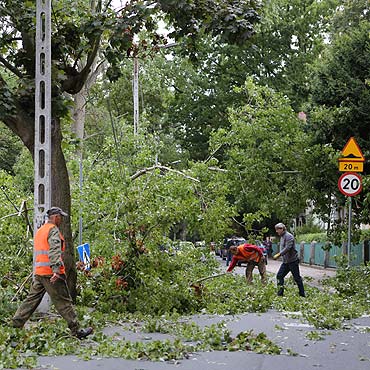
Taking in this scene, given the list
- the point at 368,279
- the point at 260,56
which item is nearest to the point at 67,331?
the point at 368,279

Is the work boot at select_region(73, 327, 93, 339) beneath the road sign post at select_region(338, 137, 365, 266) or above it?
beneath

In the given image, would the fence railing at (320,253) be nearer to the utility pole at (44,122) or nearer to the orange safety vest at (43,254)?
the utility pole at (44,122)

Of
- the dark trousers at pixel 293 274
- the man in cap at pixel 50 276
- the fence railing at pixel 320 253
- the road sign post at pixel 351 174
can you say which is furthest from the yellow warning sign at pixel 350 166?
the fence railing at pixel 320 253

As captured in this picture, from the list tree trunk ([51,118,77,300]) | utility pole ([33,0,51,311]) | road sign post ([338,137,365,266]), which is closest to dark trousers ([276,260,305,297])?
road sign post ([338,137,365,266])

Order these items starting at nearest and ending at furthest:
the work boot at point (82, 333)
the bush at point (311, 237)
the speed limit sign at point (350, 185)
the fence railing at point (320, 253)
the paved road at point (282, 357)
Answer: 1. the paved road at point (282, 357)
2. the work boot at point (82, 333)
3. the speed limit sign at point (350, 185)
4. the fence railing at point (320, 253)
5. the bush at point (311, 237)

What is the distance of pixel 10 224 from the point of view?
56.4 ft

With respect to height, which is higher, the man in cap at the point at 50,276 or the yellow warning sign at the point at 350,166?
the yellow warning sign at the point at 350,166

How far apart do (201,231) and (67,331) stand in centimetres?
813

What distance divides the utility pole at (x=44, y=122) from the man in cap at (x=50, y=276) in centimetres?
149

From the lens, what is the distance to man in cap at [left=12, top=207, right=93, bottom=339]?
36.9 feet

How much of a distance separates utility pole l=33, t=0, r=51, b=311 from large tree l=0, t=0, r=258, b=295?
91 cm

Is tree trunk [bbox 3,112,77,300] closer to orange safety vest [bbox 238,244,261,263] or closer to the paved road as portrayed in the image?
the paved road

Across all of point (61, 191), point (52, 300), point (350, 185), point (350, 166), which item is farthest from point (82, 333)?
point (350, 166)

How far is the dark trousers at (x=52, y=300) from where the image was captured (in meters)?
11.2
